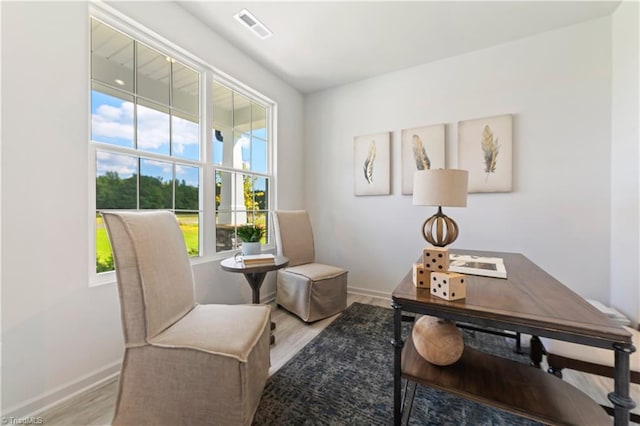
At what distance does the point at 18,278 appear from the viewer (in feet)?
4.30

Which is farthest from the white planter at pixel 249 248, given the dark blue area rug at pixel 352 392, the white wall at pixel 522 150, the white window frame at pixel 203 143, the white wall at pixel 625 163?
the white wall at pixel 625 163

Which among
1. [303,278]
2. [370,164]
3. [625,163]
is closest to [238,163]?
[303,278]

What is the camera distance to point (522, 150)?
2512mm

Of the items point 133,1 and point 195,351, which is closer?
point 195,351

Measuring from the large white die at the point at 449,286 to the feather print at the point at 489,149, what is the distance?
1.98 meters

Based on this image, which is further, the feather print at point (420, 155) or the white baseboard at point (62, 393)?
the feather print at point (420, 155)

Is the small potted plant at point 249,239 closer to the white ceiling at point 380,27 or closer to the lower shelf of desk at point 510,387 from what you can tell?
the lower shelf of desk at point 510,387

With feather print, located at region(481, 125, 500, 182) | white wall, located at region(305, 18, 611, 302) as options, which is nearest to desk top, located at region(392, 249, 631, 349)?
Result: white wall, located at region(305, 18, 611, 302)

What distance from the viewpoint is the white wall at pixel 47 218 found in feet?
4.25

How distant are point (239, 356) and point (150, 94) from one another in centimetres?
212

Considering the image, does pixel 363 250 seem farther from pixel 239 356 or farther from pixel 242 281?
pixel 239 356

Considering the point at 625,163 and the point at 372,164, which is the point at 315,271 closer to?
the point at 372,164

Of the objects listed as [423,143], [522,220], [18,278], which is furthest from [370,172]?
[18,278]

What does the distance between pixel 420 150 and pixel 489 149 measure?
670mm
